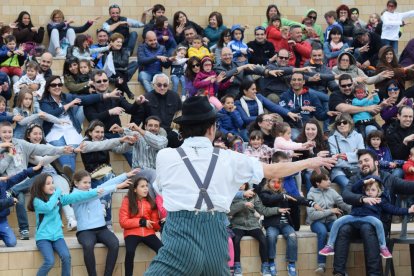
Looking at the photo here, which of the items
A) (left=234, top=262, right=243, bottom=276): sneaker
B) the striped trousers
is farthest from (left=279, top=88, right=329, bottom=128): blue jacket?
the striped trousers

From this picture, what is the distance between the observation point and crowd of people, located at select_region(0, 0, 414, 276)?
1205cm

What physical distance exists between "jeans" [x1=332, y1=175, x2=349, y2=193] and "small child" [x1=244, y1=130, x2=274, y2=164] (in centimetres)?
87

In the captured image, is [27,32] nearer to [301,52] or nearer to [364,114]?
[301,52]

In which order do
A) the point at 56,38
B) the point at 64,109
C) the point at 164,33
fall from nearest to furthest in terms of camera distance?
1. the point at 64,109
2. the point at 56,38
3. the point at 164,33

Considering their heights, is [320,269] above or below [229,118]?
below

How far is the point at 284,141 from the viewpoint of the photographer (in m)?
13.9

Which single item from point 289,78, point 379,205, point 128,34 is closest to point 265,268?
point 379,205

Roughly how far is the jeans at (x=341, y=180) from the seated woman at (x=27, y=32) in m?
5.68

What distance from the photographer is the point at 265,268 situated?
493 inches

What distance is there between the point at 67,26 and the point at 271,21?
3352 mm

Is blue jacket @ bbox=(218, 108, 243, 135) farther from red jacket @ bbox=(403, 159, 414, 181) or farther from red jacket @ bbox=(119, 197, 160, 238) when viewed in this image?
red jacket @ bbox=(119, 197, 160, 238)

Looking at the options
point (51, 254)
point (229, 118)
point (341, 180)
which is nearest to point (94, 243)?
point (51, 254)

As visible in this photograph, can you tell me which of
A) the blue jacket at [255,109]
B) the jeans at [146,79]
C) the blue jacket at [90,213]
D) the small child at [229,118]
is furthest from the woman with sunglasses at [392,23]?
the blue jacket at [90,213]

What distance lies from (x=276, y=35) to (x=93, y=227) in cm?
708
